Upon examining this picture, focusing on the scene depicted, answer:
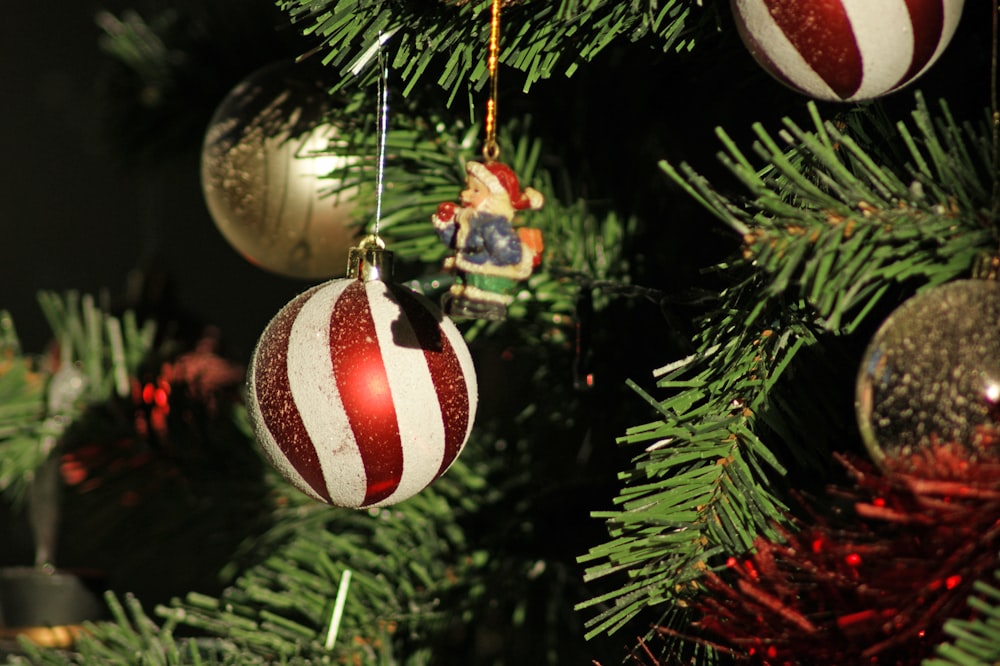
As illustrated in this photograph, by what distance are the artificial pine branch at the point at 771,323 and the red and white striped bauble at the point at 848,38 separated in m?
0.03

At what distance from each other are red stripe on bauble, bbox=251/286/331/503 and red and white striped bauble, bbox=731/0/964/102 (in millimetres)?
209

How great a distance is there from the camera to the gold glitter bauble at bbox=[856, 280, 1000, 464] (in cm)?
29

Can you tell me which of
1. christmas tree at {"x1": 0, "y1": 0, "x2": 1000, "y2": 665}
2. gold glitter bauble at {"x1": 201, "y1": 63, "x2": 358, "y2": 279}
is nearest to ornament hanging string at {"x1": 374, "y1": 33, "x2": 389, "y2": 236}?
christmas tree at {"x1": 0, "y1": 0, "x2": 1000, "y2": 665}

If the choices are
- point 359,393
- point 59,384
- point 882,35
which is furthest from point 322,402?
point 59,384

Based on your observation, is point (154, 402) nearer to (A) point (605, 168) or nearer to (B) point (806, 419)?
(A) point (605, 168)

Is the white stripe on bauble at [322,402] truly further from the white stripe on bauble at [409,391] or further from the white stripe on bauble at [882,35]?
the white stripe on bauble at [882,35]

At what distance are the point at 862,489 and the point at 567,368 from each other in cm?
23

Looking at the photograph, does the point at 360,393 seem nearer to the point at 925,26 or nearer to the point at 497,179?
the point at 497,179

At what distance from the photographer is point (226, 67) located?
29.3 inches

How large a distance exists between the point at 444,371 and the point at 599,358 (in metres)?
0.16

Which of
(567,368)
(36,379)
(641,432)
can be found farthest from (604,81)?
(36,379)

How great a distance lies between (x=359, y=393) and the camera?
15.4 inches

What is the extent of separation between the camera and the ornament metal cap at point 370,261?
433 mm

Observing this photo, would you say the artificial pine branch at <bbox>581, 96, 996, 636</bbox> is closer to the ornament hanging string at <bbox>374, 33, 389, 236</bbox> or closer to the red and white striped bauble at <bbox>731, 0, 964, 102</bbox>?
the red and white striped bauble at <bbox>731, 0, 964, 102</bbox>
